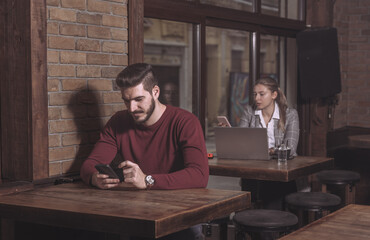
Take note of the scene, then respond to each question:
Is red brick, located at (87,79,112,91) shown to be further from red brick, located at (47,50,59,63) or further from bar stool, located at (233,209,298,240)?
bar stool, located at (233,209,298,240)

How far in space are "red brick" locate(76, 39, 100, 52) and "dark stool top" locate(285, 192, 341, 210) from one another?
152cm

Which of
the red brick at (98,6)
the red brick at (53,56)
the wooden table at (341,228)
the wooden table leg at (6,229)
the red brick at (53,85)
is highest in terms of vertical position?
the red brick at (98,6)

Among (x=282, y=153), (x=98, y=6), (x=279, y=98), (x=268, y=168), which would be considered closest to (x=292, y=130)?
(x=279, y=98)

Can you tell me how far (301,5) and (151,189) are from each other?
386 cm

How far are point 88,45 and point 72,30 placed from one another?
147 mm

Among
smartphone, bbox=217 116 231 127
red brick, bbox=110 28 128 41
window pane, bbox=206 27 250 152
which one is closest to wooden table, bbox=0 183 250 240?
red brick, bbox=110 28 128 41

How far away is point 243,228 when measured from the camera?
3.10m

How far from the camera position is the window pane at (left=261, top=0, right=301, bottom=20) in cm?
525

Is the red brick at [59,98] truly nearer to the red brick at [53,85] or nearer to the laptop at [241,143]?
the red brick at [53,85]

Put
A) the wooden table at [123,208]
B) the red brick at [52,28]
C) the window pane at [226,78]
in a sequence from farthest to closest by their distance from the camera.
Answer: the window pane at [226,78], the red brick at [52,28], the wooden table at [123,208]

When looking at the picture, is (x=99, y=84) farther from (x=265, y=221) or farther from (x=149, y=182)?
(x=265, y=221)

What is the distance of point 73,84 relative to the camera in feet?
10.2

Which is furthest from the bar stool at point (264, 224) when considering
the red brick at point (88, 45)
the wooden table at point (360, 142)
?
the wooden table at point (360, 142)

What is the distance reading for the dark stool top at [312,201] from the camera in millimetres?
3498
